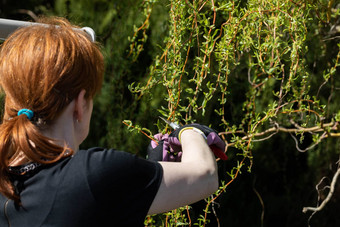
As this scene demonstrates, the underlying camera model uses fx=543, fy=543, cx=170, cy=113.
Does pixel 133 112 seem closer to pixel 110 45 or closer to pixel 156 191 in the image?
pixel 110 45

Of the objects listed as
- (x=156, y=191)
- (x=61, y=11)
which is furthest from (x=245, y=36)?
(x=61, y=11)

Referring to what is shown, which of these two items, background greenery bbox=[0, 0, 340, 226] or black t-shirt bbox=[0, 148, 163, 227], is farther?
background greenery bbox=[0, 0, 340, 226]

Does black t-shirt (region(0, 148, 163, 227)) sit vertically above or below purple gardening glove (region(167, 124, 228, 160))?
below

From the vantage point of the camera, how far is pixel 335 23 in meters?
2.50

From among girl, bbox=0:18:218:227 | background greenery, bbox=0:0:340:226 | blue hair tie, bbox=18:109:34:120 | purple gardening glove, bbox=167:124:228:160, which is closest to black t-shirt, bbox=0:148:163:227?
girl, bbox=0:18:218:227

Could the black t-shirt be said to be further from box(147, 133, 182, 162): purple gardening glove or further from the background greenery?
the background greenery

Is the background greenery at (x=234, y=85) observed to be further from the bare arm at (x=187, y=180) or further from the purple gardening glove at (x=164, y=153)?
the bare arm at (x=187, y=180)

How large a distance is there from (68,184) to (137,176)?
0.46 ft

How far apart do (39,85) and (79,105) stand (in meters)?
0.10

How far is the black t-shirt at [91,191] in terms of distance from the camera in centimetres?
108

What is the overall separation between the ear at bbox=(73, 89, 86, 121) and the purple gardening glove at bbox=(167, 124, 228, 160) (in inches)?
10.6

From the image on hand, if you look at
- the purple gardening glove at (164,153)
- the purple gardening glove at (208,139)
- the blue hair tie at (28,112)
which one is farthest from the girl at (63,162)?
the purple gardening glove at (164,153)

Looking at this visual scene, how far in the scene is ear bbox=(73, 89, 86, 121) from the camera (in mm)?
1155

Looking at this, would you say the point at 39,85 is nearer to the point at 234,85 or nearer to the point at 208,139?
the point at 208,139
